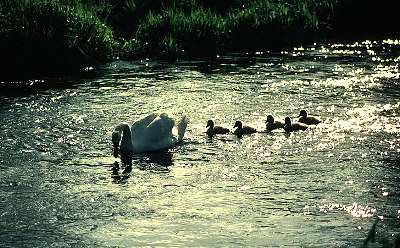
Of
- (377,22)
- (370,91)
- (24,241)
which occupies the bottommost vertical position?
(24,241)

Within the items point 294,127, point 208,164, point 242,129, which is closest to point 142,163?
point 208,164

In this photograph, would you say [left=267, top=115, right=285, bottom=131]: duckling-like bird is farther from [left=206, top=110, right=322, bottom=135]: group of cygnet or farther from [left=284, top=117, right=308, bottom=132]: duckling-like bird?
[left=284, top=117, right=308, bottom=132]: duckling-like bird

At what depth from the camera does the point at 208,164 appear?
1367 cm

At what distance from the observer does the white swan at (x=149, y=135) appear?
15.0m

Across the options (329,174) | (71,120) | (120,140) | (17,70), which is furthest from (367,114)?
(17,70)

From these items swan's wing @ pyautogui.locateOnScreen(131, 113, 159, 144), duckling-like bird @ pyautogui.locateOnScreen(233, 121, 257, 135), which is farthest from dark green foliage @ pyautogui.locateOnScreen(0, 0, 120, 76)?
duckling-like bird @ pyautogui.locateOnScreen(233, 121, 257, 135)

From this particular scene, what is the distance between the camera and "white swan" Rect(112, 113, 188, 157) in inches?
589

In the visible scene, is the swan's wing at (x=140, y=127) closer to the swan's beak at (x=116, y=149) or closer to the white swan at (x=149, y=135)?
the white swan at (x=149, y=135)

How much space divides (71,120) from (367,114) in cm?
653

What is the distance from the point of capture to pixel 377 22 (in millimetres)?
29406

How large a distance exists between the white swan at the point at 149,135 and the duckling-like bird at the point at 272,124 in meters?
1.71

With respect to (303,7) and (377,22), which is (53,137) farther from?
(377,22)

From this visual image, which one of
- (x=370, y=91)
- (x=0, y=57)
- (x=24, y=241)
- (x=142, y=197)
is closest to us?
(x=24, y=241)

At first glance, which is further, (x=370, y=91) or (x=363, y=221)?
(x=370, y=91)
